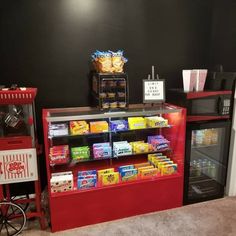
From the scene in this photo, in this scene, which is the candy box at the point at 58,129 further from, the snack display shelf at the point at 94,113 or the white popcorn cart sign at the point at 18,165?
the white popcorn cart sign at the point at 18,165

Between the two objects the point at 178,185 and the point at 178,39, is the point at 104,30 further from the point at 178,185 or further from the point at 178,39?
the point at 178,185

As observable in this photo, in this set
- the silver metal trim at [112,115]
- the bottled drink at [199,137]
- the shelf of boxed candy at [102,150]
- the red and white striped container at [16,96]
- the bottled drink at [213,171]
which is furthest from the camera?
the bottled drink at [213,171]

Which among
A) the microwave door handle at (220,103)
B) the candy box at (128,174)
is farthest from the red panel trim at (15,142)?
the microwave door handle at (220,103)

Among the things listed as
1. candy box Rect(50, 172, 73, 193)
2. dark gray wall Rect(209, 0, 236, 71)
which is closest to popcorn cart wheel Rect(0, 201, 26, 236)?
candy box Rect(50, 172, 73, 193)

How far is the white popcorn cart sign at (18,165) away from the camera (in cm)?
220

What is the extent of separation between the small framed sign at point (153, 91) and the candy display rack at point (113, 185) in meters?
0.12

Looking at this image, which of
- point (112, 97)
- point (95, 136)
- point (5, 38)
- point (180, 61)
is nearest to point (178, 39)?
point (180, 61)

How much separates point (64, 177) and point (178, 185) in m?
1.32

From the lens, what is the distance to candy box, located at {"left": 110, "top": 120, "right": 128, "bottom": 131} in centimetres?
262

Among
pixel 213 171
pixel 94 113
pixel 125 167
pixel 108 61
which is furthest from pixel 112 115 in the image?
pixel 213 171

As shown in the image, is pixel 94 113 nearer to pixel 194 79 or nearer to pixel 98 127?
pixel 98 127

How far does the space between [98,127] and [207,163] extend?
1606mm

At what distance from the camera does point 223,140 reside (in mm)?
2955

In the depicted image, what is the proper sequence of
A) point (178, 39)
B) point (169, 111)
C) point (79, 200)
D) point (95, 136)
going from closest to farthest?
point (79, 200)
point (169, 111)
point (95, 136)
point (178, 39)
